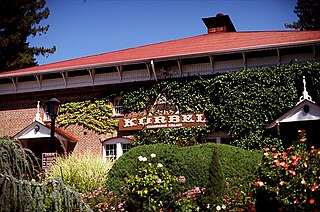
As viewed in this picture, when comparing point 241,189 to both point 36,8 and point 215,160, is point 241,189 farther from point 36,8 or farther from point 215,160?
point 36,8

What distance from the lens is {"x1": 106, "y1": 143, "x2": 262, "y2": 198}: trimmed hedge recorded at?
1168 cm

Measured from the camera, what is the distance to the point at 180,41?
78.5ft

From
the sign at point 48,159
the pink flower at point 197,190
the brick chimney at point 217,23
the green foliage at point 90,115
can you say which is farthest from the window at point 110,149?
the brick chimney at point 217,23

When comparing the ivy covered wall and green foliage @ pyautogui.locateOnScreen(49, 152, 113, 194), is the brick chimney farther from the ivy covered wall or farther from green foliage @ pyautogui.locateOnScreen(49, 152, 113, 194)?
green foliage @ pyautogui.locateOnScreen(49, 152, 113, 194)

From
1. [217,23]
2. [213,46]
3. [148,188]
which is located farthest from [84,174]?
[217,23]

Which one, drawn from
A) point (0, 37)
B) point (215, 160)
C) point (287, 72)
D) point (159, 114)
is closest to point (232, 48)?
point (287, 72)

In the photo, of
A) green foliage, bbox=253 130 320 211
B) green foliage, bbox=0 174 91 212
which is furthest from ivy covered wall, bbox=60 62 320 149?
green foliage, bbox=0 174 91 212

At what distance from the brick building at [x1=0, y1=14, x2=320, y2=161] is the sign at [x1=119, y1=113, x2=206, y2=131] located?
60 cm

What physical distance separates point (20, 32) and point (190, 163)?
1065 inches

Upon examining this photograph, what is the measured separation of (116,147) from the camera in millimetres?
19609

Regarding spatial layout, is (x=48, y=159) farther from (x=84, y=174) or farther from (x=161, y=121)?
(x=161, y=121)

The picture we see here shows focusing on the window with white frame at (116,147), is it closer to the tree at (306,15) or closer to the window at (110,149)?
the window at (110,149)

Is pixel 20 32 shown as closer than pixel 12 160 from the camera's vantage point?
No

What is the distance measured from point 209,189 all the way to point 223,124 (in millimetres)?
7590
